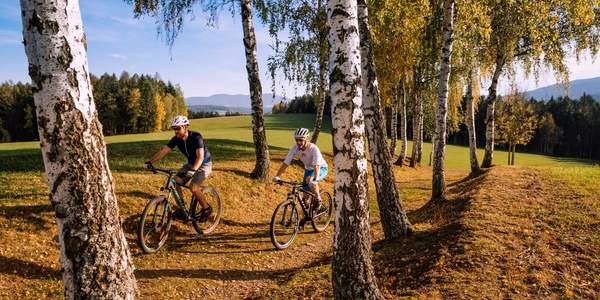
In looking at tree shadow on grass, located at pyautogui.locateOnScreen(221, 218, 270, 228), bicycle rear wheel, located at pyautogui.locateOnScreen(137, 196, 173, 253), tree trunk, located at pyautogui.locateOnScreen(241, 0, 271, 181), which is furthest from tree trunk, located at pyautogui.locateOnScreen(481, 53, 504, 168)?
bicycle rear wheel, located at pyautogui.locateOnScreen(137, 196, 173, 253)

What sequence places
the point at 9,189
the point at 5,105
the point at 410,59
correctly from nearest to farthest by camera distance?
the point at 9,189
the point at 410,59
the point at 5,105

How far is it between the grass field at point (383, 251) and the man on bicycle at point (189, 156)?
4.44 feet

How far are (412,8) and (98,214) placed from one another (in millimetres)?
12176

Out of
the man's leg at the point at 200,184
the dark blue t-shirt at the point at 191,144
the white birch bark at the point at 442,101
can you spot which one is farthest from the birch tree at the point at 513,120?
the dark blue t-shirt at the point at 191,144

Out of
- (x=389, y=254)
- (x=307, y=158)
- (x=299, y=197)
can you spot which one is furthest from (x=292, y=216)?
(x=389, y=254)

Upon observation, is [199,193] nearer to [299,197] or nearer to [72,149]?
[299,197]

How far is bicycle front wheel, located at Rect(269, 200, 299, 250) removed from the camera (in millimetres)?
9086

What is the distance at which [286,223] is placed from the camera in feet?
30.9

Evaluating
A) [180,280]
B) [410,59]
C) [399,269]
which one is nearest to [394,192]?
[399,269]

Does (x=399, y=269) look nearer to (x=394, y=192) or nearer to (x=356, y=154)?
(x=394, y=192)

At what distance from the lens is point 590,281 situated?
18.6ft

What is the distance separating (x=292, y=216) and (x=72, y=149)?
21.4 feet

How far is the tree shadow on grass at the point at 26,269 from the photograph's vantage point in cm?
663

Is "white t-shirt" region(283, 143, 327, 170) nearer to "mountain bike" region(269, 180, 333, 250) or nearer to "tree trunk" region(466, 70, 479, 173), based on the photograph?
"mountain bike" region(269, 180, 333, 250)
